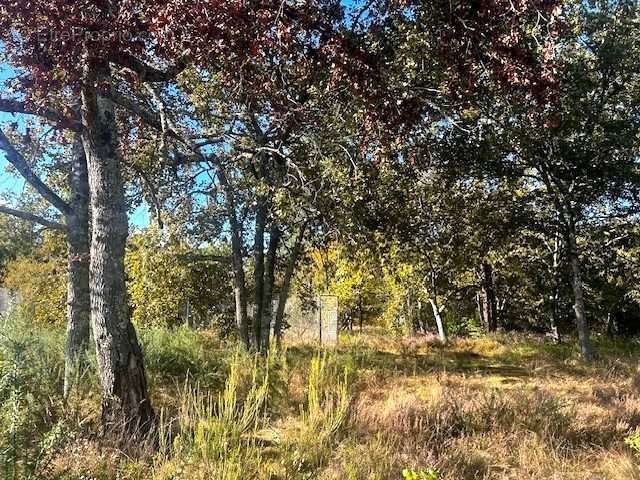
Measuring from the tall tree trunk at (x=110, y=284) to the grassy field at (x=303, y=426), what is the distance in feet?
0.90

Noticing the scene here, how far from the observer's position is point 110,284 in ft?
13.9

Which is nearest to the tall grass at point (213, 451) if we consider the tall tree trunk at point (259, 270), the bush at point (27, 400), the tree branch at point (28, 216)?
the bush at point (27, 400)

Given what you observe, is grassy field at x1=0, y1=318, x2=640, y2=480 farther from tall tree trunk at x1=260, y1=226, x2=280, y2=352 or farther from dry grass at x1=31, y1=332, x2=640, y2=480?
tall tree trunk at x1=260, y1=226, x2=280, y2=352

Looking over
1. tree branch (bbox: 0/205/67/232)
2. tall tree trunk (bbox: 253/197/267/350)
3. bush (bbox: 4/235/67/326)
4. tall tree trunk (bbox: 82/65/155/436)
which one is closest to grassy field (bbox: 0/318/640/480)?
tall tree trunk (bbox: 82/65/155/436)

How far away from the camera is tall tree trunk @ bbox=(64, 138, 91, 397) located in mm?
5938

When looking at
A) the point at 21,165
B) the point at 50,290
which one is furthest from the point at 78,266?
the point at 50,290

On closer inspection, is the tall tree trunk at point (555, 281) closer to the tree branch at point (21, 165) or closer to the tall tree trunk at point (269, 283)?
the tall tree trunk at point (269, 283)

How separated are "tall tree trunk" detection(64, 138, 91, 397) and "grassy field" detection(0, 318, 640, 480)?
0.33m

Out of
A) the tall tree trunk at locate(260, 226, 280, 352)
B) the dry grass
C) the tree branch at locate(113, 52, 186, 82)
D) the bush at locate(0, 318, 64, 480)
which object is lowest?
the dry grass

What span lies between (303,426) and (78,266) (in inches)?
146

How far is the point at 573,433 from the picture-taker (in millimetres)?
4906

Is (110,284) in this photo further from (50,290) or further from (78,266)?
(50,290)

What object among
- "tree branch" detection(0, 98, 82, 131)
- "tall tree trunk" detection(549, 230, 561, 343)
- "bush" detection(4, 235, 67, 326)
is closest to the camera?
"tree branch" detection(0, 98, 82, 131)

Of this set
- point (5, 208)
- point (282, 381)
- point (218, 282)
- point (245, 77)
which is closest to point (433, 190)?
point (282, 381)
